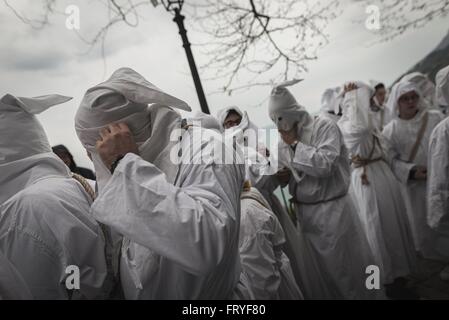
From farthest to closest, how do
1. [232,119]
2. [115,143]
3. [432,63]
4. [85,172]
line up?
1. [85,172]
2. [432,63]
3. [232,119]
4. [115,143]

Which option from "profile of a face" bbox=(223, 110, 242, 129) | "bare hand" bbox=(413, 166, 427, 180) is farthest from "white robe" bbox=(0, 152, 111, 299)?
"bare hand" bbox=(413, 166, 427, 180)

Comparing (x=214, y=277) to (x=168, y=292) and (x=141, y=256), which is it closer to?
(x=168, y=292)

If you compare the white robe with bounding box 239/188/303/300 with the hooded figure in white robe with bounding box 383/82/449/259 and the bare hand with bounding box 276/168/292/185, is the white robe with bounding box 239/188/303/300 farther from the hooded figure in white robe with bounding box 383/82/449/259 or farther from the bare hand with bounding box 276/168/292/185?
the hooded figure in white robe with bounding box 383/82/449/259

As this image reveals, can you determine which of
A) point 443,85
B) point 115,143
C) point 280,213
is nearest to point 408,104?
point 443,85

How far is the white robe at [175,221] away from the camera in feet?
3.80

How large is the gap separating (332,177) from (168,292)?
8.47ft

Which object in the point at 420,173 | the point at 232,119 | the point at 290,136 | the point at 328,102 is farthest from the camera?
the point at 328,102

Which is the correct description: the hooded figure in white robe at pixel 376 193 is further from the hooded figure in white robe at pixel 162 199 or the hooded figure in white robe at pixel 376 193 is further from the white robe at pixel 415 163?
the hooded figure in white robe at pixel 162 199

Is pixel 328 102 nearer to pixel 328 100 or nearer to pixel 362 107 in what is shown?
pixel 328 100

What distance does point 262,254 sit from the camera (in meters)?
2.04

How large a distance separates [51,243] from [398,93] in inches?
182

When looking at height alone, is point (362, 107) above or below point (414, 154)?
above

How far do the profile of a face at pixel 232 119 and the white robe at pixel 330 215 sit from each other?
2.80ft

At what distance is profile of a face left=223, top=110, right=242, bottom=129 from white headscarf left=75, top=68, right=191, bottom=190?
254 centimetres
